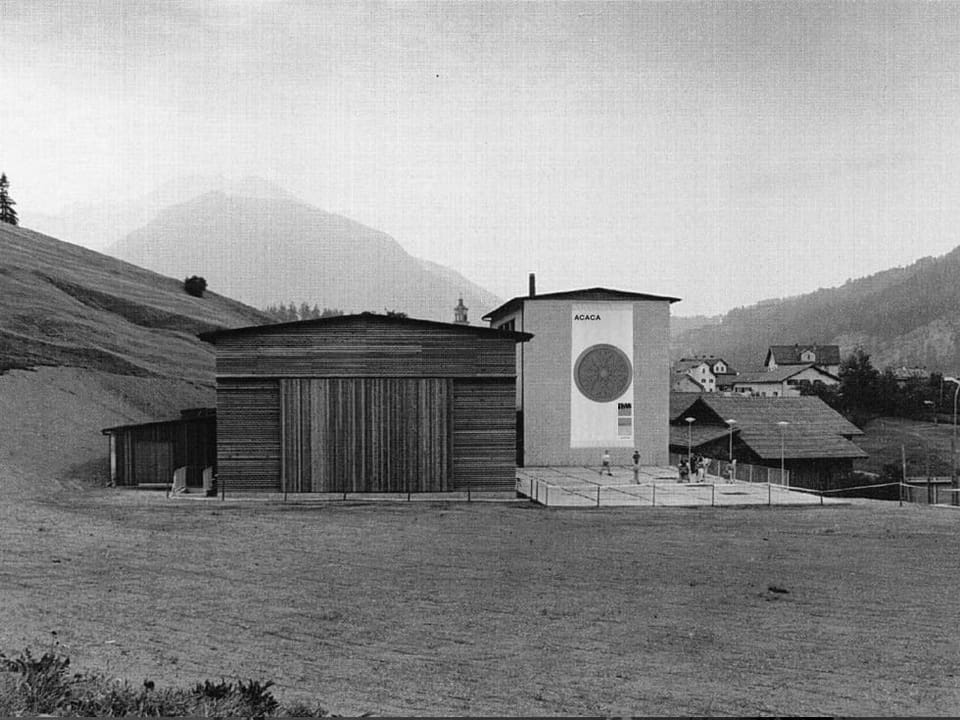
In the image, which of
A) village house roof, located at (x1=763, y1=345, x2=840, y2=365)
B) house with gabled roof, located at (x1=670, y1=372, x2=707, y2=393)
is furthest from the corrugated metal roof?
village house roof, located at (x1=763, y1=345, x2=840, y2=365)

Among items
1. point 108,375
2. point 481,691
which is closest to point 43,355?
point 108,375

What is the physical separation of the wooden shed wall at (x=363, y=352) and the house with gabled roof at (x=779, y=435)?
13220 mm

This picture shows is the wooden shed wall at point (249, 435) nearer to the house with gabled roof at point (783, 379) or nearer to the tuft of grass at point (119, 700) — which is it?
the tuft of grass at point (119, 700)

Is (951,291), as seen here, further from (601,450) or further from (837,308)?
(601,450)

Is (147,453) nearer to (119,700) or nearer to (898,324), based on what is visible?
(119,700)

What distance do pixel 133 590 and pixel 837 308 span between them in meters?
193

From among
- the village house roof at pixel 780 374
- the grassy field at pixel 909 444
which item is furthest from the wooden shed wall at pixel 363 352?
the village house roof at pixel 780 374

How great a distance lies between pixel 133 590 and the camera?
1467cm

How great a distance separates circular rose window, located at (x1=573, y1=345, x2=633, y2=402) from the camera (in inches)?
1558

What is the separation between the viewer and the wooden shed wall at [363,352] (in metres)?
27.7

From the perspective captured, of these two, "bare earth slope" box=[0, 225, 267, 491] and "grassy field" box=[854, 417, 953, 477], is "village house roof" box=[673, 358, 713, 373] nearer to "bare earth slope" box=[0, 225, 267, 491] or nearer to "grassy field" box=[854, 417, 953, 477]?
"grassy field" box=[854, 417, 953, 477]

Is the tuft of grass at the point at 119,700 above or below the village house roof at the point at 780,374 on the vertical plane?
below

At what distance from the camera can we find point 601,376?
39594 millimetres

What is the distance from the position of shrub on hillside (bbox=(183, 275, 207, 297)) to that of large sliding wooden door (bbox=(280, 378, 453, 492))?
187 feet
